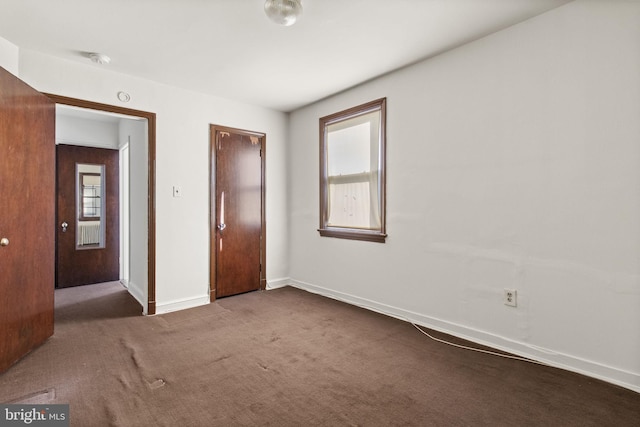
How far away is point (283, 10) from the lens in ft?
6.68

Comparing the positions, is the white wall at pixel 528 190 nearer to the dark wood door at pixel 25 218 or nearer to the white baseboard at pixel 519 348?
the white baseboard at pixel 519 348

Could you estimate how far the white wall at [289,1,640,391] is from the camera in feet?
6.41

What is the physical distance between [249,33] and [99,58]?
4.72 ft

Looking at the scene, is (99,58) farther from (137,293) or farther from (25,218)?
(137,293)

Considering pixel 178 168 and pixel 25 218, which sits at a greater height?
pixel 178 168

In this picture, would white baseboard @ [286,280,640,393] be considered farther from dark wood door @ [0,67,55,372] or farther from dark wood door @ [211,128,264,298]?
dark wood door @ [0,67,55,372]

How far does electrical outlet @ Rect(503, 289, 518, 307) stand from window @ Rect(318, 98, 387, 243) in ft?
3.91

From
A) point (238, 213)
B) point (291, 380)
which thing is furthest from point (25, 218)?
point (291, 380)

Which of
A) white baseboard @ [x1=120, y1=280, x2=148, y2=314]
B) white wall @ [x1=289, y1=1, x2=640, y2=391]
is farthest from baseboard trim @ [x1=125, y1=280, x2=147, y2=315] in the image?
white wall @ [x1=289, y1=1, x2=640, y2=391]

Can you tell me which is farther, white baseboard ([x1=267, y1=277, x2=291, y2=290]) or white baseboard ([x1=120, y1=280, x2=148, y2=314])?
white baseboard ([x1=267, y1=277, x2=291, y2=290])

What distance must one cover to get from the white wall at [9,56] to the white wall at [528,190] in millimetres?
3183

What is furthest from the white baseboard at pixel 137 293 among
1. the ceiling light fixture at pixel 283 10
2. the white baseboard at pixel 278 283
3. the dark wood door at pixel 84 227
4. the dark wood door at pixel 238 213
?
the ceiling light fixture at pixel 283 10

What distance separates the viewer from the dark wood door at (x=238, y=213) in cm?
387

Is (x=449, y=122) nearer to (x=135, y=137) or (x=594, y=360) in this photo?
(x=594, y=360)
